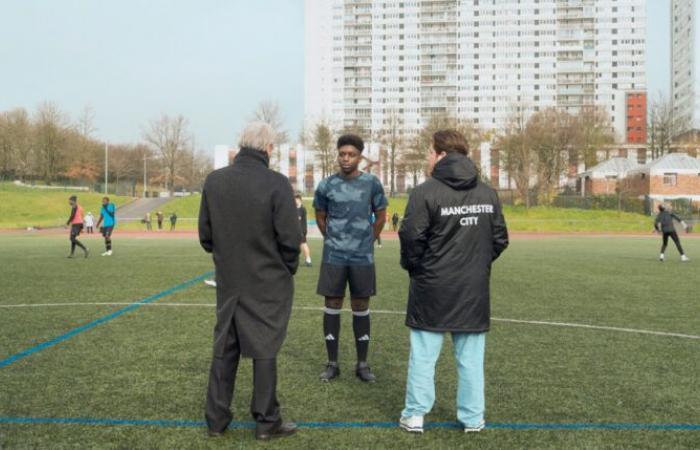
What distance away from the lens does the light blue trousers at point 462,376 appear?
4.09 metres

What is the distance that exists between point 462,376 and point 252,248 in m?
1.61

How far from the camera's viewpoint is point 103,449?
12.5 ft

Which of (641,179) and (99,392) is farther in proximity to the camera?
(641,179)

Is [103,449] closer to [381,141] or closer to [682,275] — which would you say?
[682,275]

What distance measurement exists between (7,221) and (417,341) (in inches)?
2469

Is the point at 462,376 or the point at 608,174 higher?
the point at 608,174

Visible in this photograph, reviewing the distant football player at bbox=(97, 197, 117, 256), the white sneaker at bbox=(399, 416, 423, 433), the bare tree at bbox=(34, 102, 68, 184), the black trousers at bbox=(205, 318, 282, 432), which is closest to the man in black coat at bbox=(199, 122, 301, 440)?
the black trousers at bbox=(205, 318, 282, 432)

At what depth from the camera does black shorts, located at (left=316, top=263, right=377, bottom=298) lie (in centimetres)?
556

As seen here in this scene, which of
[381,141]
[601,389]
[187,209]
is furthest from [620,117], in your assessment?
[601,389]

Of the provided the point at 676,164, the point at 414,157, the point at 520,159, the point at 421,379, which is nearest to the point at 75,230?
the point at 421,379

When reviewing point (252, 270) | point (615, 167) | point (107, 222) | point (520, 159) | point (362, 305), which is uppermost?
point (520, 159)

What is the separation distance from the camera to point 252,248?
13.0 ft

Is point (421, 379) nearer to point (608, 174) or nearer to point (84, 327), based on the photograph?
point (84, 327)

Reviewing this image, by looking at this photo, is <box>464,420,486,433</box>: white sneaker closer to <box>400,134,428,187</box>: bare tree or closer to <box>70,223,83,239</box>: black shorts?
<box>70,223,83,239</box>: black shorts
